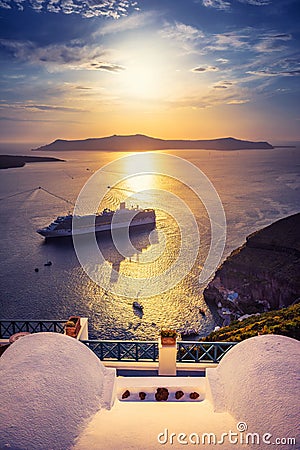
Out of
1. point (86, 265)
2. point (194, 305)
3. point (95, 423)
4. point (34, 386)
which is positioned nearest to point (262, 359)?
point (95, 423)

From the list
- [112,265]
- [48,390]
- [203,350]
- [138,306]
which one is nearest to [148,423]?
[48,390]

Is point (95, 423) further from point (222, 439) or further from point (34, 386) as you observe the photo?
point (222, 439)

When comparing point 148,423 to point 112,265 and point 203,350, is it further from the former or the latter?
point 112,265

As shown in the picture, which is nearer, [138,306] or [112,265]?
[138,306]

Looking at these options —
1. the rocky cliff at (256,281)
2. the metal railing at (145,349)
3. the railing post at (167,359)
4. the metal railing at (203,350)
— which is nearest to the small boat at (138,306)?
the rocky cliff at (256,281)

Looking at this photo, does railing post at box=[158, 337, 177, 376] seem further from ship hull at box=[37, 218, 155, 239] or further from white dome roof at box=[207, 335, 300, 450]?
ship hull at box=[37, 218, 155, 239]

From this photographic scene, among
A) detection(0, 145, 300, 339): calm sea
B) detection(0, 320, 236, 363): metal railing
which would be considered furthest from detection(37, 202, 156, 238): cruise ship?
detection(0, 320, 236, 363): metal railing
